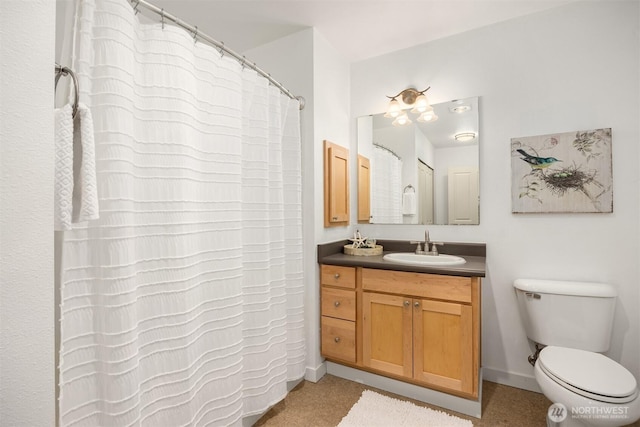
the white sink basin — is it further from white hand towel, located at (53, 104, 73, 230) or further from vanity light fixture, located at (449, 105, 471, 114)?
white hand towel, located at (53, 104, 73, 230)

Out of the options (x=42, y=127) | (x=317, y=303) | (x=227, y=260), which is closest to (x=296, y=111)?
(x=227, y=260)

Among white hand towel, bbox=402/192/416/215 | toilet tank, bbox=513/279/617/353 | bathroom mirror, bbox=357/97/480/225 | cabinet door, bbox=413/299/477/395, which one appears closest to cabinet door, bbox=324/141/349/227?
bathroom mirror, bbox=357/97/480/225

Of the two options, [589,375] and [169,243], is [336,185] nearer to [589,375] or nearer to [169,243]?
[169,243]

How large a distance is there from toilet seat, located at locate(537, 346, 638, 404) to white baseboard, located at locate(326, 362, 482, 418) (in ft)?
1.59

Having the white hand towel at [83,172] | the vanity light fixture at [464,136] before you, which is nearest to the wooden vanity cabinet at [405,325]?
the vanity light fixture at [464,136]

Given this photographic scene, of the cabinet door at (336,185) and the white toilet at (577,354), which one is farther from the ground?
the cabinet door at (336,185)

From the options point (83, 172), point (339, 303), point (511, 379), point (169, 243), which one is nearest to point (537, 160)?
point (511, 379)

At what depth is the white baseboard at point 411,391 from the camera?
1.75 metres

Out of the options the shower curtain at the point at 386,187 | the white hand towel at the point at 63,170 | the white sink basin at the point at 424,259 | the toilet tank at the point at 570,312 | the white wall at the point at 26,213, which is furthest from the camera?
the shower curtain at the point at 386,187

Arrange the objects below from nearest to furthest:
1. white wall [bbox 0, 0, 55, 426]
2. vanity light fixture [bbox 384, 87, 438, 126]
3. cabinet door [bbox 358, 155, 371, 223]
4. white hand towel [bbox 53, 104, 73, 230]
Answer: white wall [bbox 0, 0, 55, 426] < white hand towel [bbox 53, 104, 73, 230] < vanity light fixture [bbox 384, 87, 438, 126] < cabinet door [bbox 358, 155, 371, 223]

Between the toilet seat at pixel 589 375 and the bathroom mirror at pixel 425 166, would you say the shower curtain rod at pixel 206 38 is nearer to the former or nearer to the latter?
the bathroom mirror at pixel 425 166

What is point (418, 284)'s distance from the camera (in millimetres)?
1820

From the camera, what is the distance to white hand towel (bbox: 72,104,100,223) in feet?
2.63

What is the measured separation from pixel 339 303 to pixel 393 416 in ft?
2.34
